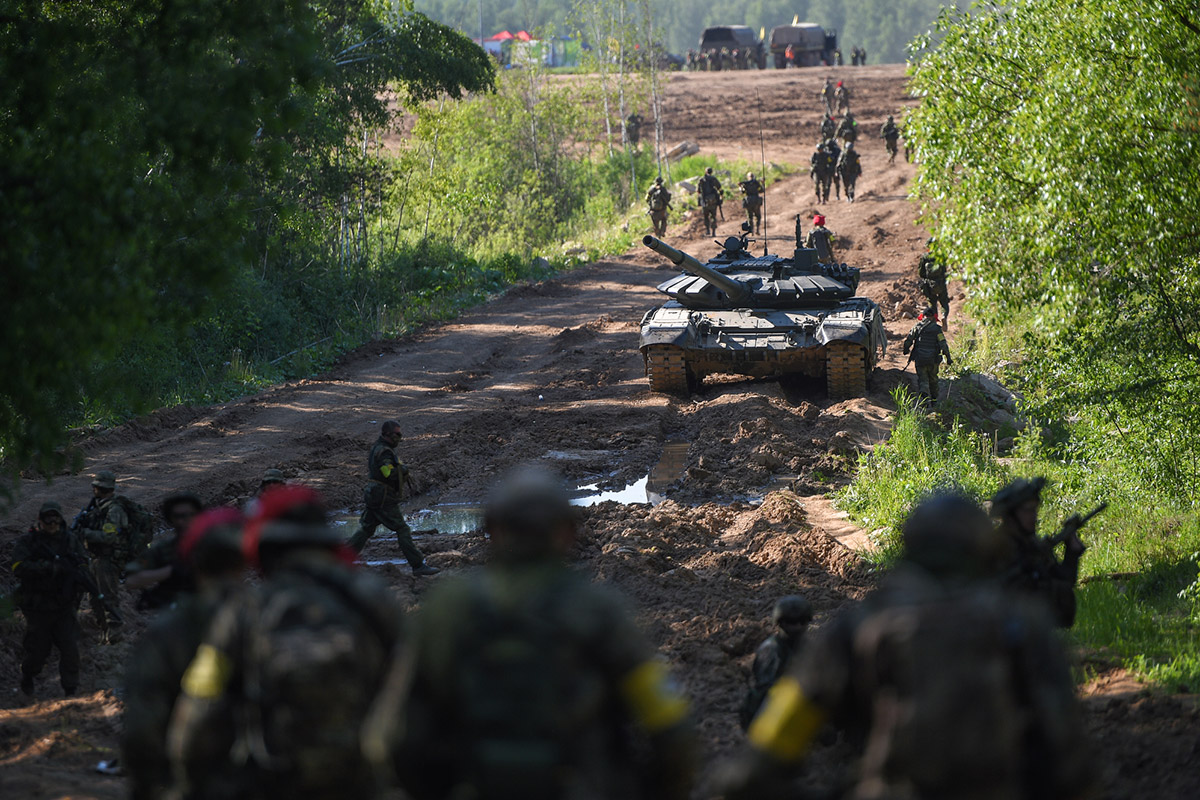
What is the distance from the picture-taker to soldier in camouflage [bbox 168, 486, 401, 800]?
311 centimetres

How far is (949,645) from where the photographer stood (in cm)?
276

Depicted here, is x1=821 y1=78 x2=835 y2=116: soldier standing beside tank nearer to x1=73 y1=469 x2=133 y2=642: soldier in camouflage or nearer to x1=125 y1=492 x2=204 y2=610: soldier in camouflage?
x1=73 y1=469 x2=133 y2=642: soldier in camouflage

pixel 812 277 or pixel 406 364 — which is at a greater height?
pixel 812 277

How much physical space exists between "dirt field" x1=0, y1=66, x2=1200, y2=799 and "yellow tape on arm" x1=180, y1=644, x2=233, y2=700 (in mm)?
2626

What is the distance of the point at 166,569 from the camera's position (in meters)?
4.89

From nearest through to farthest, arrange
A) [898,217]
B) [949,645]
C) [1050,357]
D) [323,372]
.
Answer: [949,645], [1050,357], [323,372], [898,217]

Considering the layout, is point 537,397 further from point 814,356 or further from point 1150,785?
point 1150,785

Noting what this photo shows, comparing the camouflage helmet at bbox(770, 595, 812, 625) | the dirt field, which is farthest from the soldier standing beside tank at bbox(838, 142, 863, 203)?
the camouflage helmet at bbox(770, 595, 812, 625)

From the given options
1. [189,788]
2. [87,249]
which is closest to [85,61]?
[87,249]

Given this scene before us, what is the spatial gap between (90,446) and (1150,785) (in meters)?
12.1

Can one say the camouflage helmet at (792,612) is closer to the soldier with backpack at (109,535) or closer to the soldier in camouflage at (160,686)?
the soldier in camouflage at (160,686)

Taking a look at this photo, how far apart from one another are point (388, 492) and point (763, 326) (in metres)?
6.97

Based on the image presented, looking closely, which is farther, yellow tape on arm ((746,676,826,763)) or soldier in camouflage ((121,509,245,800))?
soldier in camouflage ((121,509,245,800))

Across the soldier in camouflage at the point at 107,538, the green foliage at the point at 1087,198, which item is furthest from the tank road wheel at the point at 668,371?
the soldier in camouflage at the point at 107,538
